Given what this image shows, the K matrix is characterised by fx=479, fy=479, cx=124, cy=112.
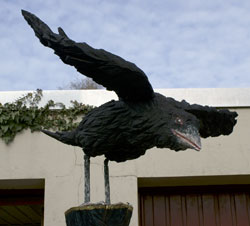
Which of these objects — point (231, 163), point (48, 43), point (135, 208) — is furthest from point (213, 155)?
point (48, 43)

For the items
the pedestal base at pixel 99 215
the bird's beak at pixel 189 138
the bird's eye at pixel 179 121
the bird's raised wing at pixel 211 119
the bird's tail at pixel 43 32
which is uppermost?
the bird's tail at pixel 43 32

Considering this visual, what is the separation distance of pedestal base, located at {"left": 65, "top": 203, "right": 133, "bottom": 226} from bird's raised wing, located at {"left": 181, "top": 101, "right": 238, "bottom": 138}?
0.77 meters

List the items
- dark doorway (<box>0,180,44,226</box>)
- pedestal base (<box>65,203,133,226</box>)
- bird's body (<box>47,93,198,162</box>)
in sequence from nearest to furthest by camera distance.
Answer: pedestal base (<box>65,203,133,226</box>)
bird's body (<box>47,93,198,162</box>)
dark doorway (<box>0,180,44,226</box>)

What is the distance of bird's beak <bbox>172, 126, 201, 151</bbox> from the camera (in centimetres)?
282

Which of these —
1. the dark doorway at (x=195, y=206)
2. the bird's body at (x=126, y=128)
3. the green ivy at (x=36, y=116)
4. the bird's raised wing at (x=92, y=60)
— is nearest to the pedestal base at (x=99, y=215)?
the bird's body at (x=126, y=128)

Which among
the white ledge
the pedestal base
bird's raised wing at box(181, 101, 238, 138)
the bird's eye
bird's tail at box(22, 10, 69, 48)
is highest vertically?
the white ledge

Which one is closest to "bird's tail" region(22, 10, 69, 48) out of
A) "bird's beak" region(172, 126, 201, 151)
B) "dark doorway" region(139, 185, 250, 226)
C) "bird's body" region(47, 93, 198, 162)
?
"bird's body" region(47, 93, 198, 162)

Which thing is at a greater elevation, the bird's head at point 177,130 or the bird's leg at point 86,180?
the bird's head at point 177,130

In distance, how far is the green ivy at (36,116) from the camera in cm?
556

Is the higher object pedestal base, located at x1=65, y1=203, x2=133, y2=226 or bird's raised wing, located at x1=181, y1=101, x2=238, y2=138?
bird's raised wing, located at x1=181, y1=101, x2=238, y2=138

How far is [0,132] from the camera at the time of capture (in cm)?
556

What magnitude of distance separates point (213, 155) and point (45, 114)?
2.03m

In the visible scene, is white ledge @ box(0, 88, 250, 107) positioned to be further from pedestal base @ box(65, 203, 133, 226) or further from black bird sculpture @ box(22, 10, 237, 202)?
pedestal base @ box(65, 203, 133, 226)

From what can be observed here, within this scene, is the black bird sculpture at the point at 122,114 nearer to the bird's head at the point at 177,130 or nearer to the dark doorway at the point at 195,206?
the bird's head at the point at 177,130
